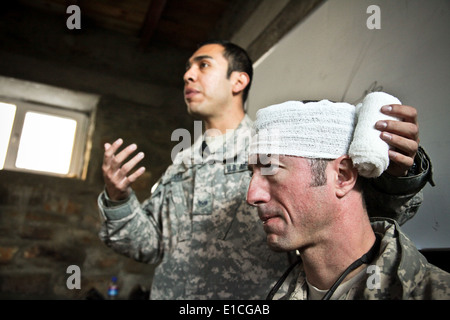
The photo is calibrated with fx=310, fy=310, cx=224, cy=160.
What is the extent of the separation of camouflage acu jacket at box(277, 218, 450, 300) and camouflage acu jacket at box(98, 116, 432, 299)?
18.4 inches

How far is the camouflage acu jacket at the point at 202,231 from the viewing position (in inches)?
48.1

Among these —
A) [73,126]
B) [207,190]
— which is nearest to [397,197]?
A: [207,190]

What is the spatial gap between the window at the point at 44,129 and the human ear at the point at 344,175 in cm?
244

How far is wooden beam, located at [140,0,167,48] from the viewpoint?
2.61 metres

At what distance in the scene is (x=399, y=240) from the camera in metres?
0.78

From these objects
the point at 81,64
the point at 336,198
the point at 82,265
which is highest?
the point at 81,64

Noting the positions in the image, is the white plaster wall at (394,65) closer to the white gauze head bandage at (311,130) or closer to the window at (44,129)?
the white gauze head bandage at (311,130)

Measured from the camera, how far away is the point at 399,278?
0.68 m

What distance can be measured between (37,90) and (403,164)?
9.72 ft

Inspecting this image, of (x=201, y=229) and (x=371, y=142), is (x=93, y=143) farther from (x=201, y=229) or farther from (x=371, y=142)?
(x=371, y=142)

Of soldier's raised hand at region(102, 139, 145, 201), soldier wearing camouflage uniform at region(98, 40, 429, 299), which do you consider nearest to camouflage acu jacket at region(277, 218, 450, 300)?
soldier wearing camouflage uniform at region(98, 40, 429, 299)

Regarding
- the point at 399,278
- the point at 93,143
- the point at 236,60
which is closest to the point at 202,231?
the point at 399,278

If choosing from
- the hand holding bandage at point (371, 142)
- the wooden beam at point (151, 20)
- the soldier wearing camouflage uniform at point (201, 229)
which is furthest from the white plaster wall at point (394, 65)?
the wooden beam at point (151, 20)
